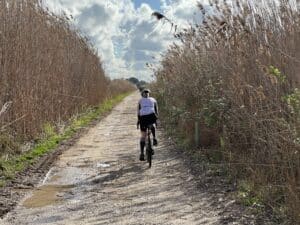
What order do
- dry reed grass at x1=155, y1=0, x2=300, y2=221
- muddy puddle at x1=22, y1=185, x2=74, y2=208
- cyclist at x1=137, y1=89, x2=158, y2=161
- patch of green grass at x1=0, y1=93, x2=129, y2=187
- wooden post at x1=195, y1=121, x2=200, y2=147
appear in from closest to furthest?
dry reed grass at x1=155, y1=0, x2=300, y2=221, muddy puddle at x1=22, y1=185, x2=74, y2=208, patch of green grass at x1=0, y1=93, x2=129, y2=187, cyclist at x1=137, y1=89, x2=158, y2=161, wooden post at x1=195, y1=121, x2=200, y2=147

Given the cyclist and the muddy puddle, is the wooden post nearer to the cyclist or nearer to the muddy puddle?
the cyclist

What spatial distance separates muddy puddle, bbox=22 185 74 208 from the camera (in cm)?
784

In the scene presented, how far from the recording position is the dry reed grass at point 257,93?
666 centimetres

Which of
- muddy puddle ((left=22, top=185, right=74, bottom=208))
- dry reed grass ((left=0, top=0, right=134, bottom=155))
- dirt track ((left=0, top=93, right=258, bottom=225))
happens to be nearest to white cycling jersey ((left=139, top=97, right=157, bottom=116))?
dirt track ((left=0, top=93, right=258, bottom=225))

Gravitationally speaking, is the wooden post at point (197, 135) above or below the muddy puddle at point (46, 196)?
above

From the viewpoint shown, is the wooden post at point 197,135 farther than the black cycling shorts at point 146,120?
Yes

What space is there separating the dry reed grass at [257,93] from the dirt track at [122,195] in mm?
694

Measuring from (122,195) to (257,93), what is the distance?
2.74 m

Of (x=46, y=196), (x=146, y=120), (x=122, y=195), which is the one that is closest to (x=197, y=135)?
(x=146, y=120)

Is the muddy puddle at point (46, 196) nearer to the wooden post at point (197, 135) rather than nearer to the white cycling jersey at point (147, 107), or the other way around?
the white cycling jersey at point (147, 107)

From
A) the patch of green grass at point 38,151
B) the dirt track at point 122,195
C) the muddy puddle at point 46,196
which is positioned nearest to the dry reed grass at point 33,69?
the patch of green grass at point 38,151

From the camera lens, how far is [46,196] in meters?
8.35

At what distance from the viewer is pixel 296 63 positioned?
285 inches

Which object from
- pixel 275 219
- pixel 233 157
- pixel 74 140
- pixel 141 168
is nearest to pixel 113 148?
pixel 74 140
